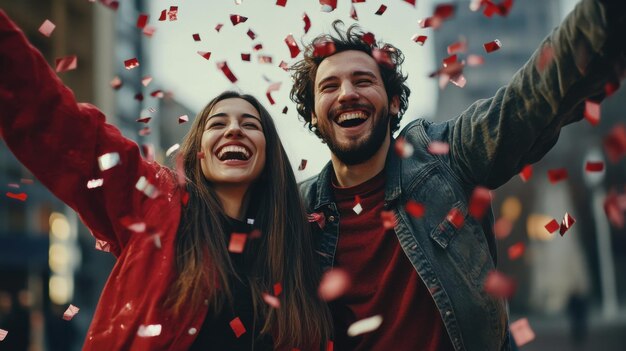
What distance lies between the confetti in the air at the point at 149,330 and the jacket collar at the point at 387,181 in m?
1.50

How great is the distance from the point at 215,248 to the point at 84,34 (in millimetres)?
32217

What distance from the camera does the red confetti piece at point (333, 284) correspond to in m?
4.16

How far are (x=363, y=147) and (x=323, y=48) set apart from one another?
0.93 metres

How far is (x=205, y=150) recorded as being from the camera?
4.40 metres

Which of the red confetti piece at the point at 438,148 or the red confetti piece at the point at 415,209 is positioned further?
the red confetti piece at the point at 438,148

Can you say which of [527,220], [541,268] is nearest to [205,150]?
[527,220]

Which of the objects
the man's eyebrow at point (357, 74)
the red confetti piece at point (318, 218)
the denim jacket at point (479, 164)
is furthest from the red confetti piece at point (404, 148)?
the red confetti piece at point (318, 218)

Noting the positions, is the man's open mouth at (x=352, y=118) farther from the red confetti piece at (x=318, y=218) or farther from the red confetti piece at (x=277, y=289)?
the red confetti piece at (x=277, y=289)

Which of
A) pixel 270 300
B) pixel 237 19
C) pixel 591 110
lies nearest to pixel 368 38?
pixel 237 19

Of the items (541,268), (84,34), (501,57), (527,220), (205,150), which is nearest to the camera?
(205,150)

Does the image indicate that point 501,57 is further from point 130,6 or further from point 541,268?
point 130,6

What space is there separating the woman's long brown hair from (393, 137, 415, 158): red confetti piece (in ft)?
2.47

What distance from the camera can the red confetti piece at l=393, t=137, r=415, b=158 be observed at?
14.5ft

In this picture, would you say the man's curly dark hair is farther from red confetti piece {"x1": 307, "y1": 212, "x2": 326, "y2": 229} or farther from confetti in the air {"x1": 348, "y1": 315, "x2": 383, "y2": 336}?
confetti in the air {"x1": 348, "y1": 315, "x2": 383, "y2": 336}
